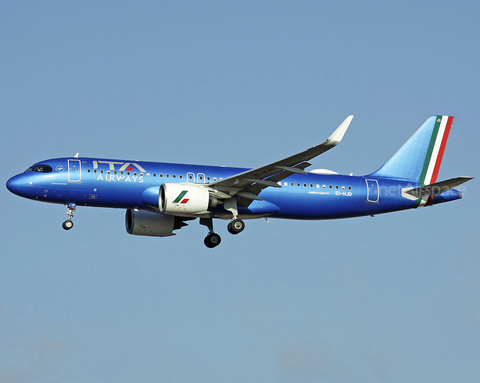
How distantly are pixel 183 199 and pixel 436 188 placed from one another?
50.0 feet

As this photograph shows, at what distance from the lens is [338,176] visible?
1896 inches

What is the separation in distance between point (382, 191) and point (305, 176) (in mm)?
4867

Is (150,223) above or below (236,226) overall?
above

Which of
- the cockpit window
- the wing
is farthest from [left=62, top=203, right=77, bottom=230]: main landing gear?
the wing

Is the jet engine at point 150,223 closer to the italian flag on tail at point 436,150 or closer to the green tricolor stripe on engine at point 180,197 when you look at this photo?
the green tricolor stripe on engine at point 180,197

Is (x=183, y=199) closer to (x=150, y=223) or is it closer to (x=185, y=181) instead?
(x=185, y=181)

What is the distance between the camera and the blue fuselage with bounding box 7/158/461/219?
43188 mm

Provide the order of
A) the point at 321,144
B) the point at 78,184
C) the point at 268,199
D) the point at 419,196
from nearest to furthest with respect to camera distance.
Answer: the point at 321,144
the point at 78,184
the point at 268,199
the point at 419,196

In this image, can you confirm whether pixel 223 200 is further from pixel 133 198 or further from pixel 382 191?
pixel 382 191

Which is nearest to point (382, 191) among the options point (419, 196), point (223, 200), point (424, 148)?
point (419, 196)

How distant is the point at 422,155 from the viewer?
5153 cm

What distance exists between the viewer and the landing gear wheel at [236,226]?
148ft

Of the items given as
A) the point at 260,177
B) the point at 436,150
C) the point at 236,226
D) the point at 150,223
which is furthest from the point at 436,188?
the point at 150,223

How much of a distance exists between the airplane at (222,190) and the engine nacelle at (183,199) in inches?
2.0
